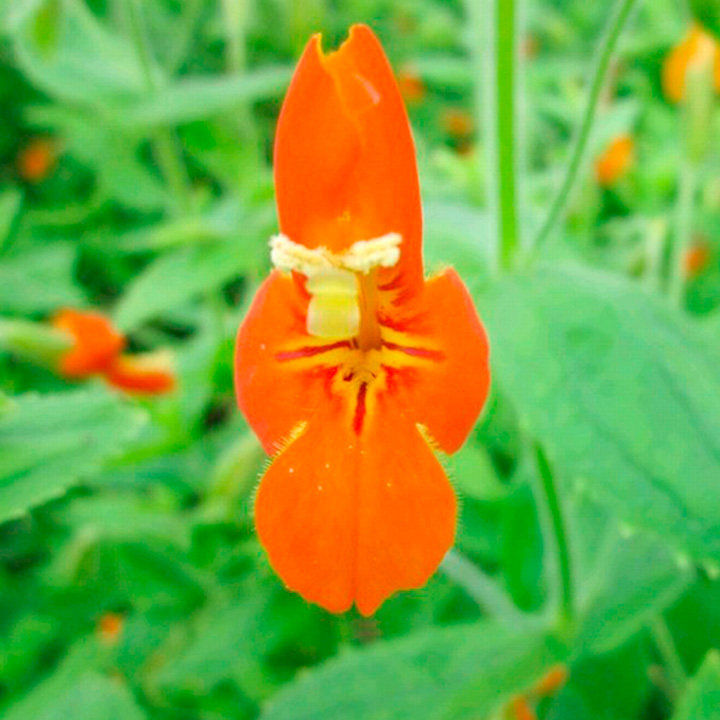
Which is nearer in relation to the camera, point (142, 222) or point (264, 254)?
point (264, 254)

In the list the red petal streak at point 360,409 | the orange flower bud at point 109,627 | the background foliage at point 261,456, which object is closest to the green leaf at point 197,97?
the background foliage at point 261,456

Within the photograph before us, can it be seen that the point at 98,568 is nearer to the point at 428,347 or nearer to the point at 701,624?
the point at 701,624

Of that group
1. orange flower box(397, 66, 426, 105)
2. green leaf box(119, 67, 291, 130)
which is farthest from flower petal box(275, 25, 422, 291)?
orange flower box(397, 66, 426, 105)

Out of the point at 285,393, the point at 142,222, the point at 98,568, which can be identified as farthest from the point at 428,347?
the point at 142,222

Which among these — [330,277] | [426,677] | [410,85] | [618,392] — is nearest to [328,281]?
[330,277]

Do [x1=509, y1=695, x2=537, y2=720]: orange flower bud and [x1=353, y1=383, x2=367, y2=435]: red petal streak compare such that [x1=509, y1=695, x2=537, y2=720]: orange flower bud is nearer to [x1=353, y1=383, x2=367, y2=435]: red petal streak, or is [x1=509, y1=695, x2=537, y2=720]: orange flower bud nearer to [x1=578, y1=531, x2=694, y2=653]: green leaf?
[x1=578, y1=531, x2=694, y2=653]: green leaf

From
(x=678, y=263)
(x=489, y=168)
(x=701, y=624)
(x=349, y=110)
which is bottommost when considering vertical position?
(x=701, y=624)

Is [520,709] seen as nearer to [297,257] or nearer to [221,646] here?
[221,646]
